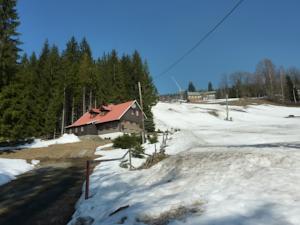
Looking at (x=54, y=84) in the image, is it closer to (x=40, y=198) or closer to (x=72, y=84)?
(x=72, y=84)

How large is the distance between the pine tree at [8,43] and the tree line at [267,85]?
324 feet

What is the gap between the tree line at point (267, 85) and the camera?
11519 centimetres

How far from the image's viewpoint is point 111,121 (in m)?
54.8

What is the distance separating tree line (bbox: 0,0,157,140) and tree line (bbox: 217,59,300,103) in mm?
→ 64729

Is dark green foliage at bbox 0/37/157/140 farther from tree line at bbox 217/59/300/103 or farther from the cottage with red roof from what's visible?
tree line at bbox 217/59/300/103

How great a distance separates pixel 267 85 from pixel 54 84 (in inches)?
3718

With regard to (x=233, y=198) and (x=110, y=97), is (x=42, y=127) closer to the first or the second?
(x=110, y=97)

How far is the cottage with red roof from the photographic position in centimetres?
5441

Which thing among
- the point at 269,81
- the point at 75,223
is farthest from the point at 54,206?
the point at 269,81

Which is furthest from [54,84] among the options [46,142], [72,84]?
[46,142]

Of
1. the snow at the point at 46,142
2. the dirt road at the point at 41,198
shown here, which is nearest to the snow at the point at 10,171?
the dirt road at the point at 41,198

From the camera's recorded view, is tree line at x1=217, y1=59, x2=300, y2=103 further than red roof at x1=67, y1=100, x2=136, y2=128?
Yes

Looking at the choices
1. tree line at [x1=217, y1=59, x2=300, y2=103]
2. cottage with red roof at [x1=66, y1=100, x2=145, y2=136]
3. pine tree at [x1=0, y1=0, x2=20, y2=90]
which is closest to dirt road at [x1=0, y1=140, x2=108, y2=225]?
pine tree at [x1=0, y1=0, x2=20, y2=90]

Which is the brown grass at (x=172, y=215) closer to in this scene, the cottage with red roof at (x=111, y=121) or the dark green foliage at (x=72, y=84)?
the dark green foliage at (x=72, y=84)
